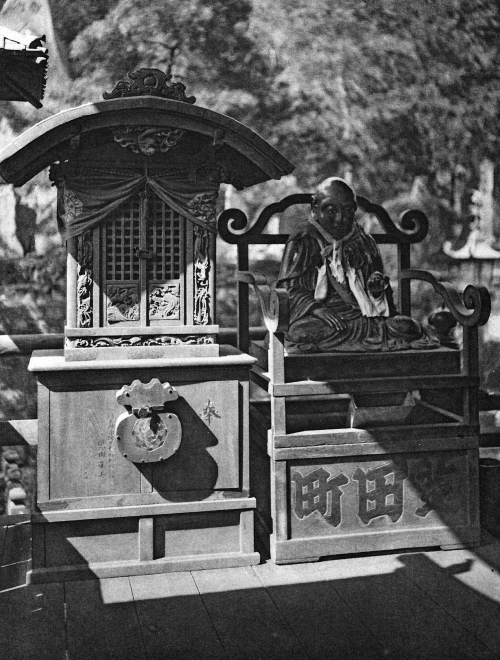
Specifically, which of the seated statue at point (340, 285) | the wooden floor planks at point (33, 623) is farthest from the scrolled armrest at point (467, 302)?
the wooden floor planks at point (33, 623)

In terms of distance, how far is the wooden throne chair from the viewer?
4.61m

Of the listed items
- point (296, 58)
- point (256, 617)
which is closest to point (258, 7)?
point (296, 58)

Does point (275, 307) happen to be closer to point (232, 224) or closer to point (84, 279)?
point (84, 279)

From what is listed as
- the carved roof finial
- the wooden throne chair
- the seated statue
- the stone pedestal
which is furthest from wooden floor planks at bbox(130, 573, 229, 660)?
the carved roof finial

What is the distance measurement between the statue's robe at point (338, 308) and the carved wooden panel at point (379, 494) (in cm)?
74

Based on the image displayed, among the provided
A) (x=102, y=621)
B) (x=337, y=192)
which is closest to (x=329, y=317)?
(x=337, y=192)

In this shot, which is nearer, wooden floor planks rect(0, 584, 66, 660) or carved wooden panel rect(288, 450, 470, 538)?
wooden floor planks rect(0, 584, 66, 660)

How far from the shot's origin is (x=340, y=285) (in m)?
5.23

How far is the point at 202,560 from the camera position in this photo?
4500 millimetres

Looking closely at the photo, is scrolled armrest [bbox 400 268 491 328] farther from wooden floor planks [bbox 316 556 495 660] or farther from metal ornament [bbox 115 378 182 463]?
metal ornament [bbox 115 378 182 463]

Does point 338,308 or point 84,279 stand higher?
point 84,279

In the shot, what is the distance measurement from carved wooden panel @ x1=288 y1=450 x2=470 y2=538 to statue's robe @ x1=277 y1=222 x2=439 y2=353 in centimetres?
74

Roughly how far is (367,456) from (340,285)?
Answer: 1166 millimetres

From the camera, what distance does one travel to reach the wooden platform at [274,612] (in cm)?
354
